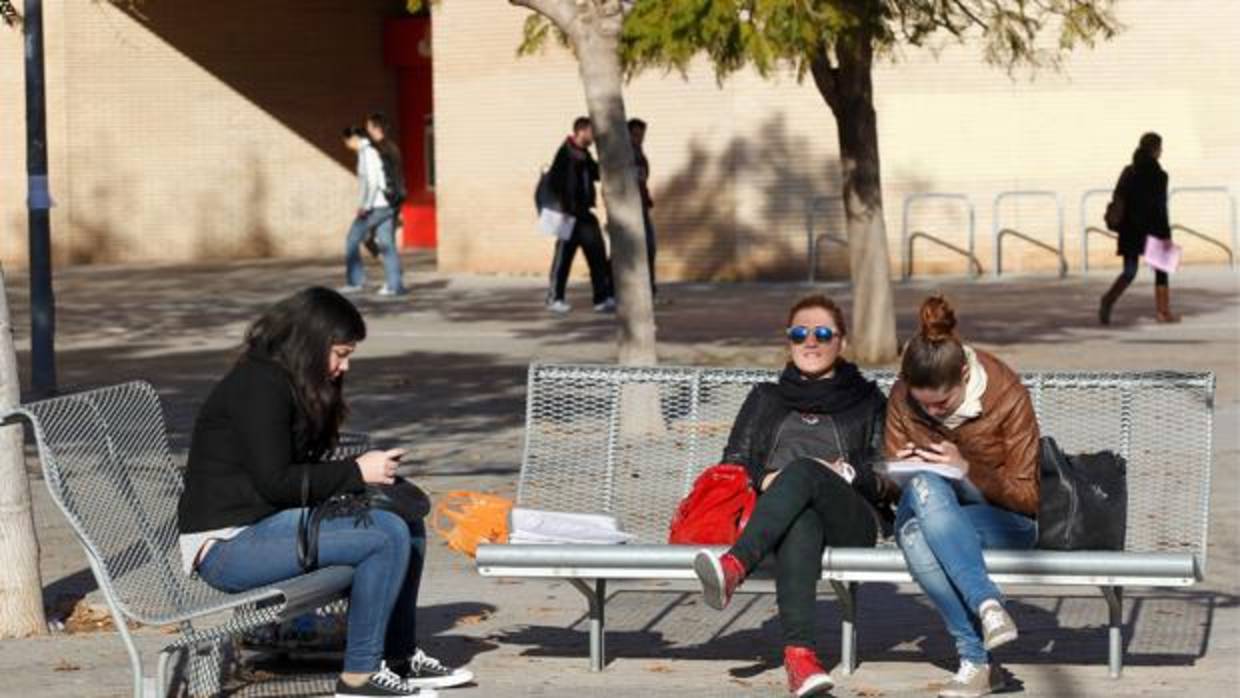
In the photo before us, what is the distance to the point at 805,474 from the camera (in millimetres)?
8094

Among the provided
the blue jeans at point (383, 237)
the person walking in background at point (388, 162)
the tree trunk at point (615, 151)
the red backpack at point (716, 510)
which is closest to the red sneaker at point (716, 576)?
the red backpack at point (716, 510)

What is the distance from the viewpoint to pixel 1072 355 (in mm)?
18891

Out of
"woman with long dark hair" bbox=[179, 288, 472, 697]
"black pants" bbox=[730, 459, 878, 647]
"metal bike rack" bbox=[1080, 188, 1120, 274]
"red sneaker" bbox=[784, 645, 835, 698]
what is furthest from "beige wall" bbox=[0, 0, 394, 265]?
"red sneaker" bbox=[784, 645, 835, 698]

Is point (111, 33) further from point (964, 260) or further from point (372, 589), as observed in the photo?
point (372, 589)

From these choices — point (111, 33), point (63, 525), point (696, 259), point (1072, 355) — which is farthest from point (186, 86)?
point (63, 525)

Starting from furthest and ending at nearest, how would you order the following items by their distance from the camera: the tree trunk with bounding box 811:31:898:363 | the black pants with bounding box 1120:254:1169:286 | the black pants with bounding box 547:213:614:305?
the black pants with bounding box 547:213:614:305 → the black pants with bounding box 1120:254:1169:286 → the tree trunk with bounding box 811:31:898:363

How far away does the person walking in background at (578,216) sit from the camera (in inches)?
936

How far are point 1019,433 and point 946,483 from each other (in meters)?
0.27

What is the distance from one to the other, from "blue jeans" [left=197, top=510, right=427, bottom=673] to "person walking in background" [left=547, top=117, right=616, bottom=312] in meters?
15.8

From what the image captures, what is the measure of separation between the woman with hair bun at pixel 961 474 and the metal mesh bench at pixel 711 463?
121 millimetres

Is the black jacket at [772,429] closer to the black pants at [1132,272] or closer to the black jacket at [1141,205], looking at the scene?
the black pants at [1132,272]

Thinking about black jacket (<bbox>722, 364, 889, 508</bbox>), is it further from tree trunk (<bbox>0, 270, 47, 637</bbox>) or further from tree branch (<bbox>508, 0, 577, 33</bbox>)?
tree branch (<bbox>508, 0, 577, 33</bbox>)

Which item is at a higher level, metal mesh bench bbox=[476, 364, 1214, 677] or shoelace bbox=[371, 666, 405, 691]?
metal mesh bench bbox=[476, 364, 1214, 677]

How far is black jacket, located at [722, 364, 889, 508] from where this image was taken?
852cm
